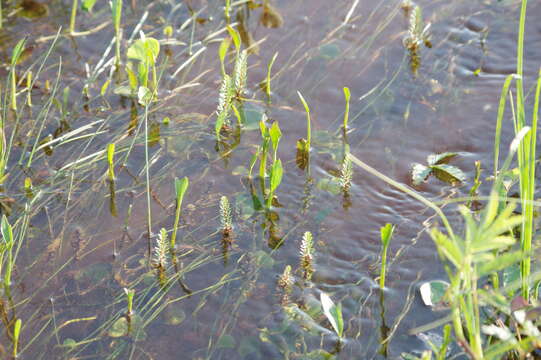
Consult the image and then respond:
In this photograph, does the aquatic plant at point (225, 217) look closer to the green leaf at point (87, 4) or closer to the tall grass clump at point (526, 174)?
the tall grass clump at point (526, 174)

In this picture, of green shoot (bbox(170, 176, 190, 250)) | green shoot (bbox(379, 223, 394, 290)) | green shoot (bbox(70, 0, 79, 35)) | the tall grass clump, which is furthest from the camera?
green shoot (bbox(70, 0, 79, 35))

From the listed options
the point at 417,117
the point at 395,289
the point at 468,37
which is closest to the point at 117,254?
the point at 395,289

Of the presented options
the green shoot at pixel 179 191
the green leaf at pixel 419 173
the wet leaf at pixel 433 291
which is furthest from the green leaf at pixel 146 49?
the wet leaf at pixel 433 291

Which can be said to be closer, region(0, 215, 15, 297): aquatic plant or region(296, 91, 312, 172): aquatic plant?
region(0, 215, 15, 297): aquatic plant

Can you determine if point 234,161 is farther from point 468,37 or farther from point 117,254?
point 468,37

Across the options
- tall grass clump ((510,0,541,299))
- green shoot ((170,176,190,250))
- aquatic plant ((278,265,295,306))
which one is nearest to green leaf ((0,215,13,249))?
green shoot ((170,176,190,250))

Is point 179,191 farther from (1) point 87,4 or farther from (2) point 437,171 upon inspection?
(1) point 87,4

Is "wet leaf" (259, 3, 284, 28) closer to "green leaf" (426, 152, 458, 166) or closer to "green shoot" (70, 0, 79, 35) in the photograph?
"green shoot" (70, 0, 79, 35)
